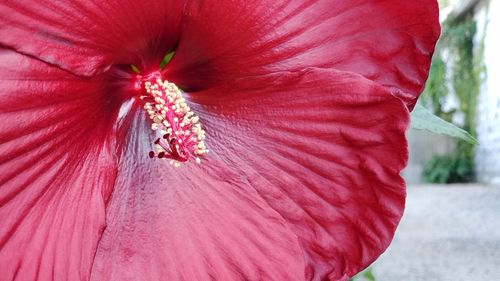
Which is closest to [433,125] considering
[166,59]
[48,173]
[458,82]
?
[166,59]

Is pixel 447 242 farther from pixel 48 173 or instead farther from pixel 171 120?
Result: pixel 48 173

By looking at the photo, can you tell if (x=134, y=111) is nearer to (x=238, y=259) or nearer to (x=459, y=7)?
(x=238, y=259)

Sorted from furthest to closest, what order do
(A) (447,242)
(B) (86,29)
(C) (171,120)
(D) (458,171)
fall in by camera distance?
(D) (458,171) → (A) (447,242) → (C) (171,120) → (B) (86,29)

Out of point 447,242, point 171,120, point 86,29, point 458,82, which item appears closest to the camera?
point 86,29

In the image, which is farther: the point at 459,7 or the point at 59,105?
the point at 459,7

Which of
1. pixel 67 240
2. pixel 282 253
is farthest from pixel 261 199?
pixel 67 240
